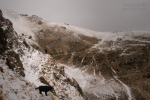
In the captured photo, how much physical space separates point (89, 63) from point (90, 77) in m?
6.60

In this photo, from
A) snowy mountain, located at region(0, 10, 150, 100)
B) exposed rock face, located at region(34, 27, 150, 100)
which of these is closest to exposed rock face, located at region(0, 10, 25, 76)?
snowy mountain, located at region(0, 10, 150, 100)

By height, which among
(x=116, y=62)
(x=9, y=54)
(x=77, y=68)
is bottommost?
(x=77, y=68)

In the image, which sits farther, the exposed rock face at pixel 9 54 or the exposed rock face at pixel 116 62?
the exposed rock face at pixel 116 62

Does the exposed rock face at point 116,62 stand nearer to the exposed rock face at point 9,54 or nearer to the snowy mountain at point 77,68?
the snowy mountain at point 77,68

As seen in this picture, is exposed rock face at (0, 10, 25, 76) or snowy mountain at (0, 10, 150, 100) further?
snowy mountain at (0, 10, 150, 100)

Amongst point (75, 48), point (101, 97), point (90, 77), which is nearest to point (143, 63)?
point (90, 77)

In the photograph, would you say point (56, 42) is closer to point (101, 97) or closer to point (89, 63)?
point (89, 63)

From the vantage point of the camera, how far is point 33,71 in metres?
9.62

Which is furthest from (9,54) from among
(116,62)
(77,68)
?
(116,62)

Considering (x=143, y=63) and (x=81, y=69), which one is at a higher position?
(x=143, y=63)

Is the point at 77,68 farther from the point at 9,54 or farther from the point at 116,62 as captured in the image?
the point at 9,54

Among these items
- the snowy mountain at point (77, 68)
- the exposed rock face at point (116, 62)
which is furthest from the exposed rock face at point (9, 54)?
the exposed rock face at point (116, 62)

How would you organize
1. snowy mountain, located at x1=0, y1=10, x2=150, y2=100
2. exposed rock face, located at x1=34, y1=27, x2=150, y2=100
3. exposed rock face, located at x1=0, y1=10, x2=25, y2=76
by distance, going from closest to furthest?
1. exposed rock face, located at x1=0, y1=10, x2=25, y2=76
2. snowy mountain, located at x1=0, y1=10, x2=150, y2=100
3. exposed rock face, located at x1=34, y1=27, x2=150, y2=100

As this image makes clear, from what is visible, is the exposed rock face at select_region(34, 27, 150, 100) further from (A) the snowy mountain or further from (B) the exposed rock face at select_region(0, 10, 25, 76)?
(B) the exposed rock face at select_region(0, 10, 25, 76)
